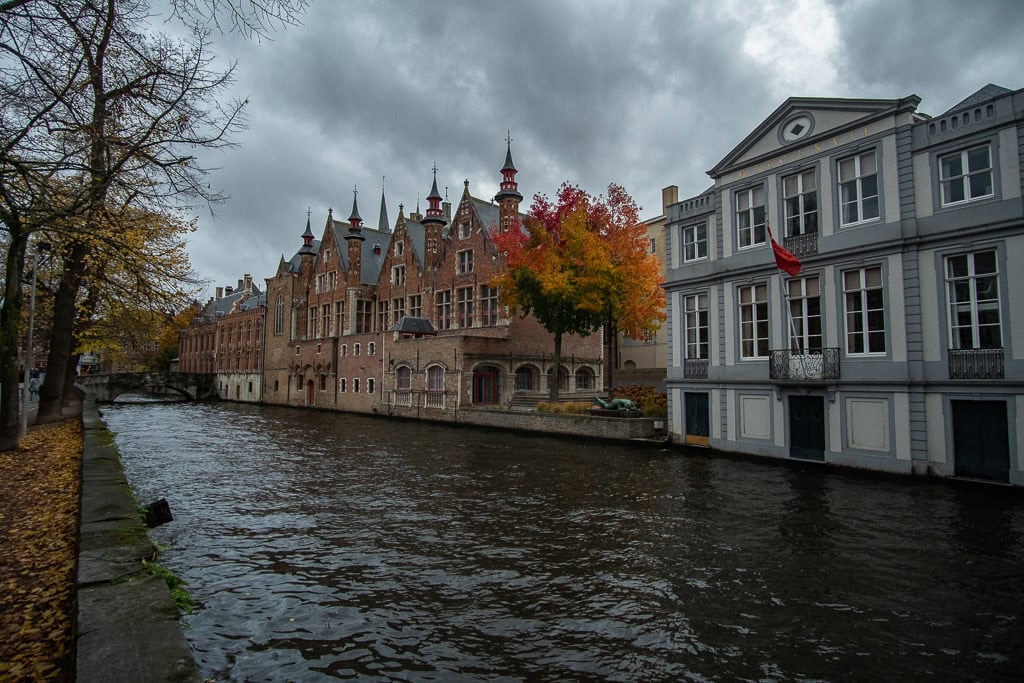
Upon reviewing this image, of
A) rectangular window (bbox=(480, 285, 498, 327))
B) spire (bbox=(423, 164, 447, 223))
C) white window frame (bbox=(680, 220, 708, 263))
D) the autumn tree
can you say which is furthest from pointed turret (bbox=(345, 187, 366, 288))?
white window frame (bbox=(680, 220, 708, 263))

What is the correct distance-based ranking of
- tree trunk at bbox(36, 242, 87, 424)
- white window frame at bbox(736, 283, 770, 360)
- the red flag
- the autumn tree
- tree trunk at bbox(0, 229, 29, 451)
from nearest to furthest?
tree trunk at bbox(0, 229, 29, 451) → tree trunk at bbox(36, 242, 87, 424) → the red flag → white window frame at bbox(736, 283, 770, 360) → the autumn tree

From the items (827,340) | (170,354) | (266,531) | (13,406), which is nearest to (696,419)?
(827,340)

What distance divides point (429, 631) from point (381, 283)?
42599mm

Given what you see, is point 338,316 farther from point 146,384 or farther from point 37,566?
point 37,566

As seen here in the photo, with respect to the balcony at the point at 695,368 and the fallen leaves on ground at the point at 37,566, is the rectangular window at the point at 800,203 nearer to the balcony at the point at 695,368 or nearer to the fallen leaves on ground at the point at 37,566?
the balcony at the point at 695,368

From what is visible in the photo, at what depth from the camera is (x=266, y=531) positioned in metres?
10.5

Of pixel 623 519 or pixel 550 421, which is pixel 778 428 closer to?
pixel 623 519

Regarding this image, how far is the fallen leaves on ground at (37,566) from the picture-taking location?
4.51 m

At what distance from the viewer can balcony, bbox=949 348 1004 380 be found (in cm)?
1372

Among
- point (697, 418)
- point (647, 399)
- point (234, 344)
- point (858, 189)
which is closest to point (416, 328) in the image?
point (647, 399)

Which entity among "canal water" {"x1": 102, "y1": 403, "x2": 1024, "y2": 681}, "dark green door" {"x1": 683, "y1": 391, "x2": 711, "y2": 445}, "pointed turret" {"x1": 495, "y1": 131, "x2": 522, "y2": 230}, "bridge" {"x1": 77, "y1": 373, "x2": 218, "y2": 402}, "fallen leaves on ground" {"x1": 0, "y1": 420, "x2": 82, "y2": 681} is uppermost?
"pointed turret" {"x1": 495, "y1": 131, "x2": 522, "y2": 230}

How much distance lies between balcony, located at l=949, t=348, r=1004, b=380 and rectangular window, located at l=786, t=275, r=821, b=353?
11.3 feet

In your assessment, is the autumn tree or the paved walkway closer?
the paved walkway

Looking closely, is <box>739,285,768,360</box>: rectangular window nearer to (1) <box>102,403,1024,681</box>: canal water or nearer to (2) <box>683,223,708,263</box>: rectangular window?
(2) <box>683,223,708,263</box>: rectangular window
